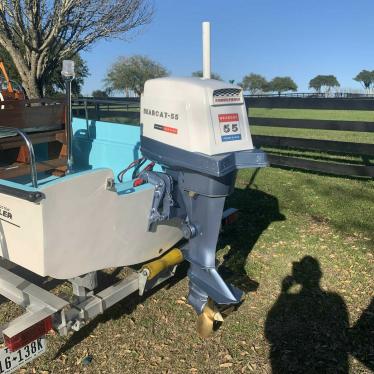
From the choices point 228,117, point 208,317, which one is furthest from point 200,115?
point 208,317

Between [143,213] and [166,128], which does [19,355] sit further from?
[166,128]

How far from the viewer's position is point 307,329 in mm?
3088

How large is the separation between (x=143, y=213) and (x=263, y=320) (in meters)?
1.27

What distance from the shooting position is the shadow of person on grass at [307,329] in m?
2.78

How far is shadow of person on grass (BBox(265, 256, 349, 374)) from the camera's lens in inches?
109

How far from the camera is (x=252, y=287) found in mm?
3674

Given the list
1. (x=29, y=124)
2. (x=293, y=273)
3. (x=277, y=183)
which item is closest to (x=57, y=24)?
(x=277, y=183)

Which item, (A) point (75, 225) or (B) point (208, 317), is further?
(B) point (208, 317)

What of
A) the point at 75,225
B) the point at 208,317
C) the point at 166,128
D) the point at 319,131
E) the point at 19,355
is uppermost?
the point at 166,128

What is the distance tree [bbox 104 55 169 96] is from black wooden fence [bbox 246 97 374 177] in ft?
185

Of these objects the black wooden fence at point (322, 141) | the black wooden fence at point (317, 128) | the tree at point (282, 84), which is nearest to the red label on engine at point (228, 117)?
the black wooden fence at point (317, 128)

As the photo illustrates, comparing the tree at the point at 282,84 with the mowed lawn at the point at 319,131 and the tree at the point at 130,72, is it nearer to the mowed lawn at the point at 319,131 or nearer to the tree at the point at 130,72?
the tree at the point at 130,72

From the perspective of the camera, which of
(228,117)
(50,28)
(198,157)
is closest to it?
(198,157)

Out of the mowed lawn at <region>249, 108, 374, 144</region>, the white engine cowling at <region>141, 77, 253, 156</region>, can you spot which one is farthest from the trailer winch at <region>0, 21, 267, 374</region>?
the mowed lawn at <region>249, 108, 374, 144</region>
